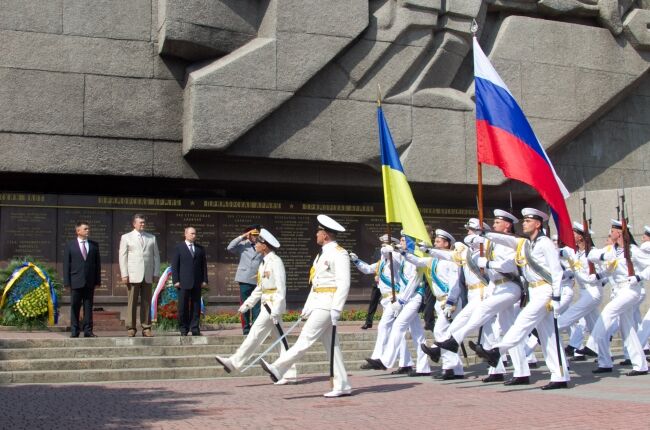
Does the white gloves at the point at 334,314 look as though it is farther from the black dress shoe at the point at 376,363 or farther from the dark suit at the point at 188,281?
the dark suit at the point at 188,281

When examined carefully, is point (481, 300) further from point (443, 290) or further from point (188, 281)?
point (188, 281)

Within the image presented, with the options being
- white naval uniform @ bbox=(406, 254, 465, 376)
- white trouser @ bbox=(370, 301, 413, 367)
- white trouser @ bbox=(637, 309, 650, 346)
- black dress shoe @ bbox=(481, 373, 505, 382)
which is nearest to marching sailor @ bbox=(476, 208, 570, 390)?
black dress shoe @ bbox=(481, 373, 505, 382)

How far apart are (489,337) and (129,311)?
5.11m

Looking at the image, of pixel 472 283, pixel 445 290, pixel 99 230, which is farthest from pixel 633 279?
pixel 99 230

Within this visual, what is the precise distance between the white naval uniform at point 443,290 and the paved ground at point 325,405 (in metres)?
0.31

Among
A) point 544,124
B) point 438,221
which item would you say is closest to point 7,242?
point 438,221

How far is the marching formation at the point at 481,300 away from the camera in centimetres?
905

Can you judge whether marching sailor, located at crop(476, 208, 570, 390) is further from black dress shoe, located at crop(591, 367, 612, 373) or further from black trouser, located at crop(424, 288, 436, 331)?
black trouser, located at crop(424, 288, 436, 331)

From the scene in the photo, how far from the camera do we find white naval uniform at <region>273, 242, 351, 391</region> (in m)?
8.85

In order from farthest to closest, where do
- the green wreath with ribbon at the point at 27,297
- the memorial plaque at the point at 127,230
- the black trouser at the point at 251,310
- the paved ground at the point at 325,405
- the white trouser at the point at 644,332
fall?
the memorial plaque at the point at 127,230 → the green wreath with ribbon at the point at 27,297 → the black trouser at the point at 251,310 → the white trouser at the point at 644,332 → the paved ground at the point at 325,405

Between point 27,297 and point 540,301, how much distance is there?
8267 millimetres

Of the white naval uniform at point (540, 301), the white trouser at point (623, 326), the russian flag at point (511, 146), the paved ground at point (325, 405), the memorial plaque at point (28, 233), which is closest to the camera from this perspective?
the paved ground at point (325, 405)

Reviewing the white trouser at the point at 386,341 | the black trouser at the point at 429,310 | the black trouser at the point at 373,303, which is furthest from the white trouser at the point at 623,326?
the black trouser at the point at 373,303

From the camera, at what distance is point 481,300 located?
10297 mm
